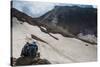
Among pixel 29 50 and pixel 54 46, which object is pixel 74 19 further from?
pixel 29 50

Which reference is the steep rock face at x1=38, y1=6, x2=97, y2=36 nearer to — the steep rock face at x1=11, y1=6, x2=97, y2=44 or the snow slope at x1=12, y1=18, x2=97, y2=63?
the steep rock face at x1=11, y1=6, x2=97, y2=44

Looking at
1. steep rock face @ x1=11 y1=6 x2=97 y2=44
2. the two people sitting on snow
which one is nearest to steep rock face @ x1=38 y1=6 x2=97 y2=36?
steep rock face @ x1=11 y1=6 x2=97 y2=44

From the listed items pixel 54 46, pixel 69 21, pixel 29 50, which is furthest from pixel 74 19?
pixel 29 50

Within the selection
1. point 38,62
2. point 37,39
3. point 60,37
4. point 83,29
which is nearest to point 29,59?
point 38,62

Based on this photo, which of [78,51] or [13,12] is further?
[78,51]
